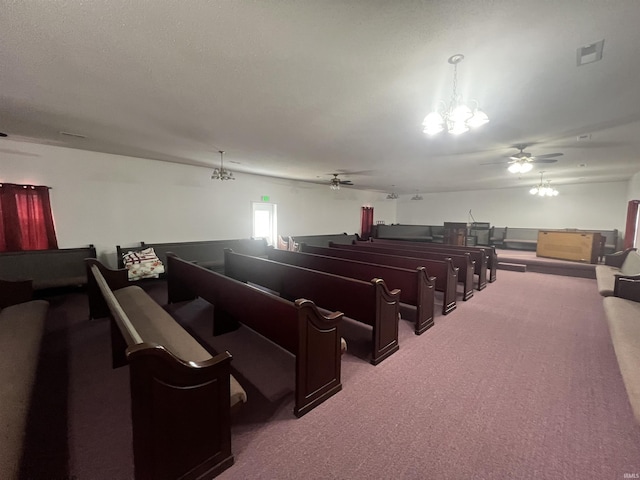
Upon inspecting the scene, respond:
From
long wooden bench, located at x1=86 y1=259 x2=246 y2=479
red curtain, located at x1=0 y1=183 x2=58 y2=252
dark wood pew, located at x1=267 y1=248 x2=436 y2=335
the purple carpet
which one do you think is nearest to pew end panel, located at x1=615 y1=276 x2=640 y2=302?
the purple carpet

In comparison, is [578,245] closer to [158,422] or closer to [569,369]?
[569,369]

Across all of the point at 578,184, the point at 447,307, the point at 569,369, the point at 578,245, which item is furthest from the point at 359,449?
the point at 578,184

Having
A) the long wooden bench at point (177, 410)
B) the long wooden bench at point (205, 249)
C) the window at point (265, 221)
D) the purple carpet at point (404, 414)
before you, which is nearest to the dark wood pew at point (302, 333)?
the purple carpet at point (404, 414)

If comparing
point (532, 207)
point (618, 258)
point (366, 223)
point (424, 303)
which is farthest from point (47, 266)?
point (532, 207)

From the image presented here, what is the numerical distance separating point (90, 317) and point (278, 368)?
2.76 meters

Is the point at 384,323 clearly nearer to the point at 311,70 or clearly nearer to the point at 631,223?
the point at 311,70

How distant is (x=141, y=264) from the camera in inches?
185

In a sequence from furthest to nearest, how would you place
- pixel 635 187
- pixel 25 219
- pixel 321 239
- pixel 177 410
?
pixel 321 239 → pixel 635 187 → pixel 25 219 → pixel 177 410

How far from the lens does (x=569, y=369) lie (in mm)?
2301

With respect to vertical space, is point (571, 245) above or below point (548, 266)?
above

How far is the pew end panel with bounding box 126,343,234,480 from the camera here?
114 cm

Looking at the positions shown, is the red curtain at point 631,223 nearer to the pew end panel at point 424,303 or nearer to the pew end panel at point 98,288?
the pew end panel at point 424,303

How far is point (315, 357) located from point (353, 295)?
89 cm

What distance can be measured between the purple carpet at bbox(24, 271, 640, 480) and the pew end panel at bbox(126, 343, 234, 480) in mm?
197
